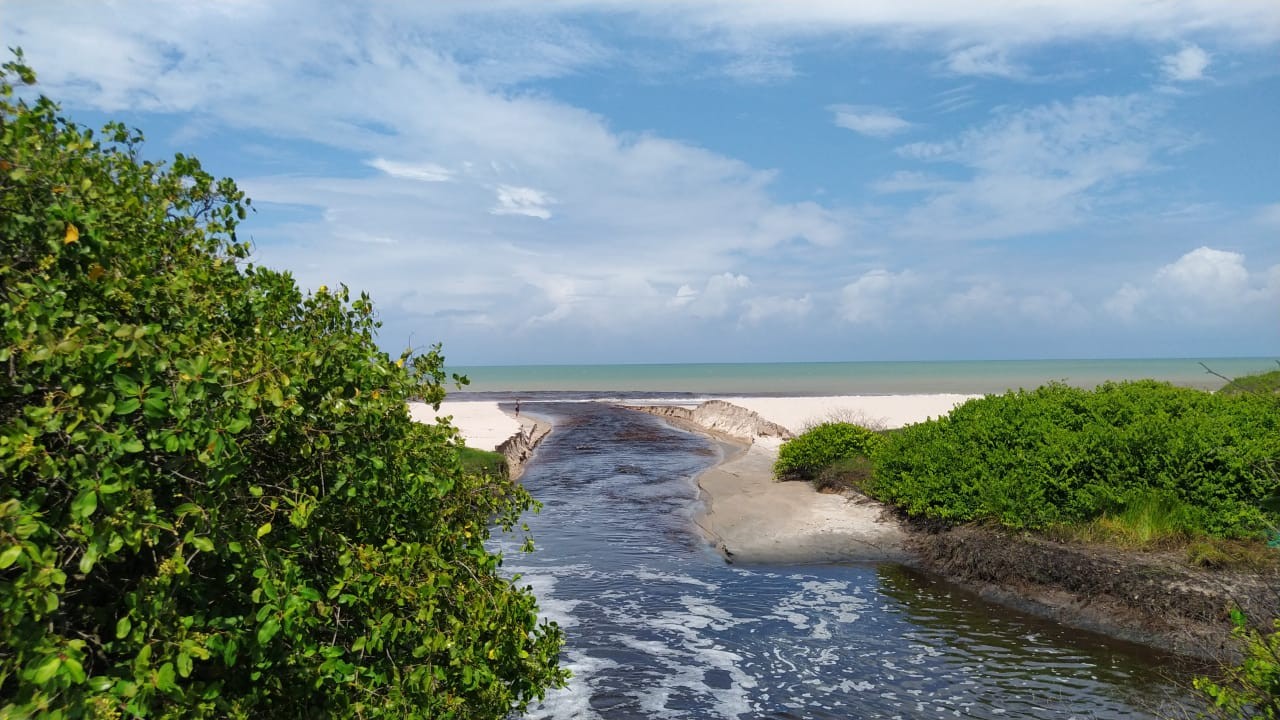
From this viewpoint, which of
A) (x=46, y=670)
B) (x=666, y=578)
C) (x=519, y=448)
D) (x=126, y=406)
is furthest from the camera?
(x=519, y=448)

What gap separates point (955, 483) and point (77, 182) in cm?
1735

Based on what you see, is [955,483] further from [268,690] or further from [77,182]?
[77,182]

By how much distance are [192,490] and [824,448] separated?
22.5 metres

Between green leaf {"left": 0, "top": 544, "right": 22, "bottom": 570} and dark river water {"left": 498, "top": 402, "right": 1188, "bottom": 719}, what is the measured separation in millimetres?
8704

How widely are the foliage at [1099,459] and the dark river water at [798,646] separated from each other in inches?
93.8

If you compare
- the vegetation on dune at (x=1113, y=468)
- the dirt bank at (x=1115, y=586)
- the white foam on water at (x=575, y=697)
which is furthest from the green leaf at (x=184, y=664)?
the dirt bank at (x=1115, y=586)

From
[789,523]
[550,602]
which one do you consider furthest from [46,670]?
[789,523]

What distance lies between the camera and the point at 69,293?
14.4ft

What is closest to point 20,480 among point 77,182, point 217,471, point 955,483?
point 217,471

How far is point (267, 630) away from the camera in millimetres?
4062

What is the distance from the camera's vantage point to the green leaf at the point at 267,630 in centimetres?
404

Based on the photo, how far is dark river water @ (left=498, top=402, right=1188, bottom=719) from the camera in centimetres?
1070

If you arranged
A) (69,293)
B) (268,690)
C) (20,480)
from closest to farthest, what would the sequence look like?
(20,480) < (69,293) < (268,690)

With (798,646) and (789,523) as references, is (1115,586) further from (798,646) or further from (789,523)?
(789,523)
